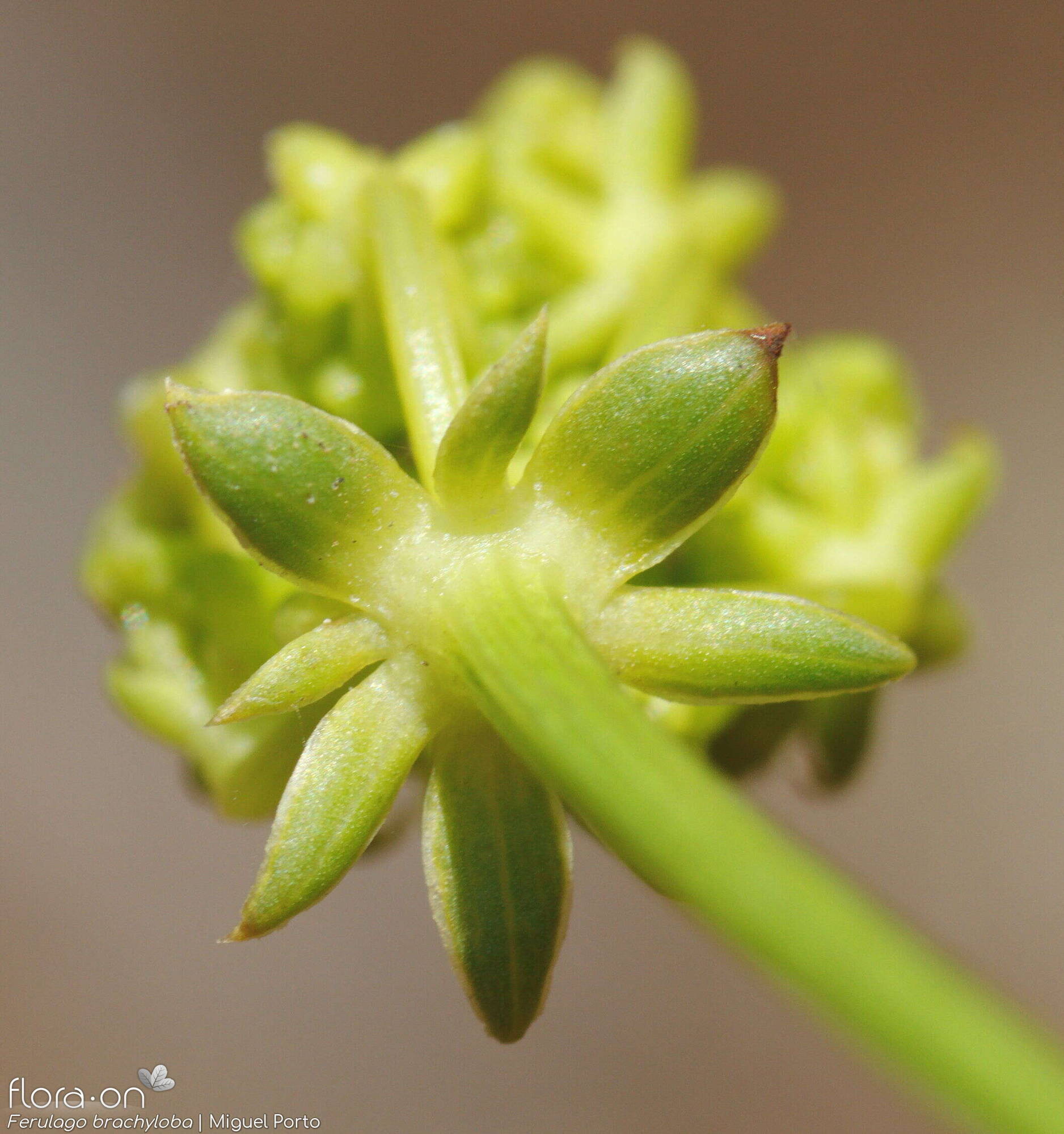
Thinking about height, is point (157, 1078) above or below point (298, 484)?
below

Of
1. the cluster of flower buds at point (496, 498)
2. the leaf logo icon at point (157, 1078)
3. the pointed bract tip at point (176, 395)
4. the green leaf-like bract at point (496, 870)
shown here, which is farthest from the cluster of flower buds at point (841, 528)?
the leaf logo icon at point (157, 1078)

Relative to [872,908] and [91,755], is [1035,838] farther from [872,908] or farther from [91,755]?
[872,908]

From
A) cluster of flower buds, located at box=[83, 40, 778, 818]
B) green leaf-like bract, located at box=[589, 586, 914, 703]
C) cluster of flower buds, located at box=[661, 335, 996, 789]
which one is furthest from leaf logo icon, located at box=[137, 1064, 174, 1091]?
green leaf-like bract, located at box=[589, 586, 914, 703]

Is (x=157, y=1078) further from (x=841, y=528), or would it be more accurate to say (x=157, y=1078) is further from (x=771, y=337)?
(x=771, y=337)

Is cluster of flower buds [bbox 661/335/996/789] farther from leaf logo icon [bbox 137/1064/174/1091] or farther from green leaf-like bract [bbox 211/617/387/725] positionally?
leaf logo icon [bbox 137/1064/174/1091]

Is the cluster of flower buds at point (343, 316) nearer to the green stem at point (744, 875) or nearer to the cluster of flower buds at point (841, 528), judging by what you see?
the cluster of flower buds at point (841, 528)

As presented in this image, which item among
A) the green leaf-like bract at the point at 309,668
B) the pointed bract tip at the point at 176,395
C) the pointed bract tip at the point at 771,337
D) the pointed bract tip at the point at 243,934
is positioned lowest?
the pointed bract tip at the point at 243,934

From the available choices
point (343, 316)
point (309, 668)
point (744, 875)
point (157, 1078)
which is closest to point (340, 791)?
point (309, 668)
